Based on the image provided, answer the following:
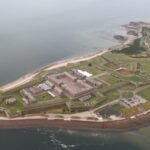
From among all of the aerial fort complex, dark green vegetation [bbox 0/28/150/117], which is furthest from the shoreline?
dark green vegetation [bbox 0/28/150/117]

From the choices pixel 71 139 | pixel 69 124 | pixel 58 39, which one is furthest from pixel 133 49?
pixel 71 139

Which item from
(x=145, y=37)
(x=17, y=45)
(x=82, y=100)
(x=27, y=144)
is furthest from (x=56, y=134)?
(x=145, y=37)

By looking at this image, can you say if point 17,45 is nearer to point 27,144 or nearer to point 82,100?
point 82,100

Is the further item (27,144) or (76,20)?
(76,20)

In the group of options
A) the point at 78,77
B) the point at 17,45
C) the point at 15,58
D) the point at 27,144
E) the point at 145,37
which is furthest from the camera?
the point at 145,37

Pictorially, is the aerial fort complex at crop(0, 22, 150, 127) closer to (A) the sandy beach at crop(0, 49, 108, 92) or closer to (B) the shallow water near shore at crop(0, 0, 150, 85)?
(A) the sandy beach at crop(0, 49, 108, 92)

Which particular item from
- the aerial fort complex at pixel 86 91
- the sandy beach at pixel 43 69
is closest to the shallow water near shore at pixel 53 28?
the sandy beach at pixel 43 69

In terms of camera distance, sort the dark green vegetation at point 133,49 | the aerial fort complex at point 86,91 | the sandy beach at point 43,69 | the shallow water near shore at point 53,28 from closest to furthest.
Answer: the aerial fort complex at point 86,91 < the sandy beach at point 43,69 < the shallow water near shore at point 53,28 < the dark green vegetation at point 133,49

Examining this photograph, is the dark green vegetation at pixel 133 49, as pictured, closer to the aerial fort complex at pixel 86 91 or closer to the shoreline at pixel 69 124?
the aerial fort complex at pixel 86 91
